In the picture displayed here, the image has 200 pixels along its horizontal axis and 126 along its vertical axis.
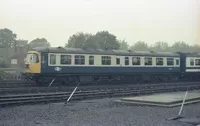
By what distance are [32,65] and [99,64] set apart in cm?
576

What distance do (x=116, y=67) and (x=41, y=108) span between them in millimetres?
15287

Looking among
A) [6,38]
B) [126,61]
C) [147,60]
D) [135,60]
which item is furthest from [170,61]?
[6,38]

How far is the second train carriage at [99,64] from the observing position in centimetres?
2425

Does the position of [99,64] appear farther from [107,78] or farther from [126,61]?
[126,61]

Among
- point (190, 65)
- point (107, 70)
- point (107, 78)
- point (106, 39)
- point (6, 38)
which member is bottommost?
point (107, 78)

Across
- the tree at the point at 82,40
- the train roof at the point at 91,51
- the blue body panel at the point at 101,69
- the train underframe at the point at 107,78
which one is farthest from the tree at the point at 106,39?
the blue body panel at the point at 101,69

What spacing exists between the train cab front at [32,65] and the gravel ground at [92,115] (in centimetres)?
1021

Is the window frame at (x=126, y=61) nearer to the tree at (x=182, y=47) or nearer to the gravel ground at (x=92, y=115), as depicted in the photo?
the tree at (x=182, y=47)

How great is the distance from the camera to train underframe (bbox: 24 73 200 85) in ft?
79.5

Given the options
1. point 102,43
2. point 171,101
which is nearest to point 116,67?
point 171,101

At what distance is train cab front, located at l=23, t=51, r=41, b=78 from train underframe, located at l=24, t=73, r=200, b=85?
11 cm

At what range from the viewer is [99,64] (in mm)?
26797

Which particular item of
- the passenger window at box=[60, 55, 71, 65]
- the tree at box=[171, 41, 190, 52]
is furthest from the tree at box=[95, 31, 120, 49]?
the passenger window at box=[60, 55, 71, 65]

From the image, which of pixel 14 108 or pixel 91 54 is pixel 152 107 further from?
pixel 91 54
